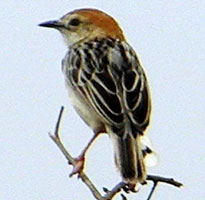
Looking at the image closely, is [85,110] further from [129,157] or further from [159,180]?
[159,180]

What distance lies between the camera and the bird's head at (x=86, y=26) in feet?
21.6

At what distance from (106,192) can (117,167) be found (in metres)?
0.72

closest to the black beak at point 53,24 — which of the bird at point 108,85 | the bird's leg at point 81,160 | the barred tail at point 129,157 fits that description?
the bird at point 108,85

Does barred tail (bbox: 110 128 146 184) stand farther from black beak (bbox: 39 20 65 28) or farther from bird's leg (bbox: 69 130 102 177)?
black beak (bbox: 39 20 65 28)

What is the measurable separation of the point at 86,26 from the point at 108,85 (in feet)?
4.42

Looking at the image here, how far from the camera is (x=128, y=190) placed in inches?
168

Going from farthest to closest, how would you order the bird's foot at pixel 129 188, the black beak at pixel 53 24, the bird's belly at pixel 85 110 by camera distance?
the black beak at pixel 53 24, the bird's belly at pixel 85 110, the bird's foot at pixel 129 188

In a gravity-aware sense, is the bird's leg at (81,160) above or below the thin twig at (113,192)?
below

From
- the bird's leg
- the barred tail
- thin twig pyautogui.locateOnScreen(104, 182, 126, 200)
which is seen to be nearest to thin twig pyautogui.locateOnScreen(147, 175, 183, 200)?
thin twig pyautogui.locateOnScreen(104, 182, 126, 200)

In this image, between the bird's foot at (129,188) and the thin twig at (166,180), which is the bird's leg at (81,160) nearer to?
the bird's foot at (129,188)

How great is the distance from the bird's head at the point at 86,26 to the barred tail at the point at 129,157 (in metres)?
1.71

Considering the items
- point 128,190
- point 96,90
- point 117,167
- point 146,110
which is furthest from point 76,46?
point 128,190

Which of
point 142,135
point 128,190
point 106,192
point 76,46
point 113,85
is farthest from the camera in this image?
point 76,46

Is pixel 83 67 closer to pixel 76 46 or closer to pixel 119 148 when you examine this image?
pixel 76 46
